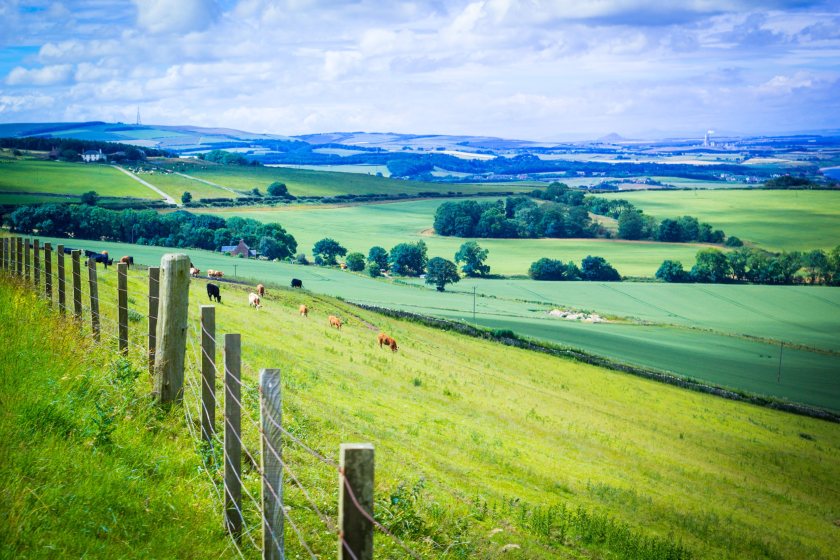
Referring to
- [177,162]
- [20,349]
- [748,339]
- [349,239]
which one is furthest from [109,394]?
[177,162]

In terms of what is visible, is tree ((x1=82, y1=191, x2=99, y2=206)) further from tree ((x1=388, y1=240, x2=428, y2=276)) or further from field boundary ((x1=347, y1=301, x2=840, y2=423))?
field boundary ((x1=347, y1=301, x2=840, y2=423))

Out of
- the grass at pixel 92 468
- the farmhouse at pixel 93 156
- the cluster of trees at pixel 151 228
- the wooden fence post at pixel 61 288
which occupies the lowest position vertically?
the cluster of trees at pixel 151 228

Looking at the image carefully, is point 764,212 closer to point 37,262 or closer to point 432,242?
point 432,242

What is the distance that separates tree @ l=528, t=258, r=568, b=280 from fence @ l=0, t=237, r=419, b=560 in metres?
99.0

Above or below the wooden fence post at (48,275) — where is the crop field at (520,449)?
below

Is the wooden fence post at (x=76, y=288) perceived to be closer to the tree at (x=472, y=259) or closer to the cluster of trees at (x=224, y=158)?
the tree at (x=472, y=259)

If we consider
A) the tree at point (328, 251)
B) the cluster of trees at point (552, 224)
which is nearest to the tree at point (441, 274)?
the tree at point (328, 251)

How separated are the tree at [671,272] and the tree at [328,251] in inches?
1900

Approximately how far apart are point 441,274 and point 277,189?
69.8 meters

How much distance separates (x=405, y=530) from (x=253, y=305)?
28.1m

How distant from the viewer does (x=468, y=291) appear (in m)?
94.3

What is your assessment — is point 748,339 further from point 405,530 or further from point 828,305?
point 405,530

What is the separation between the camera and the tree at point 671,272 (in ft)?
359

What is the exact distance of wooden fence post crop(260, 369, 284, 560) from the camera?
5688mm
